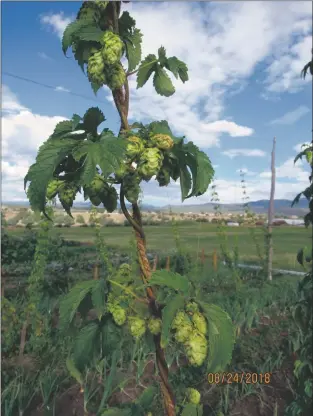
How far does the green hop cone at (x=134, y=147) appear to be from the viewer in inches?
47.6

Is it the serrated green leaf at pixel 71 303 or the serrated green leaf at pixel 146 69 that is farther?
the serrated green leaf at pixel 146 69

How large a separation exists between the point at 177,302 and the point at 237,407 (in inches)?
77.1

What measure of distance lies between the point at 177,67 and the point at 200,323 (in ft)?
2.78

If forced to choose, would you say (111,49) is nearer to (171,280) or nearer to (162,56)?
(162,56)

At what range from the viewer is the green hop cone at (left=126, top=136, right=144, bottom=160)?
3.97 ft

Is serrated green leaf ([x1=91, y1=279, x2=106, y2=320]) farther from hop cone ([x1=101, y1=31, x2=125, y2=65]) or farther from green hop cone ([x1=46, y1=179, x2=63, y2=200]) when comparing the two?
hop cone ([x1=101, y1=31, x2=125, y2=65])

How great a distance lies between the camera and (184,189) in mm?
1327

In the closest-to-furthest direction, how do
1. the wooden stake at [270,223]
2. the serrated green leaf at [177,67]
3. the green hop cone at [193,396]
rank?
the serrated green leaf at [177,67]
the green hop cone at [193,396]
the wooden stake at [270,223]

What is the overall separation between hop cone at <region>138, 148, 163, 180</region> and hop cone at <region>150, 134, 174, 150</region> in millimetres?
27

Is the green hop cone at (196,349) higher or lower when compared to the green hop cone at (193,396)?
higher

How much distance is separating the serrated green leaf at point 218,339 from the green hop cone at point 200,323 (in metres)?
0.01

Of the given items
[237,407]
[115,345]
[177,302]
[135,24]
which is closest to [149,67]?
[135,24]

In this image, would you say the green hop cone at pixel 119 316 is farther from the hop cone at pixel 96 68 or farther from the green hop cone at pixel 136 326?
the hop cone at pixel 96 68

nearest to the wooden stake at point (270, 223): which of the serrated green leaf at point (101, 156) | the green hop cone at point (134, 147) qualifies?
the green hop cone at point (134, 147)
